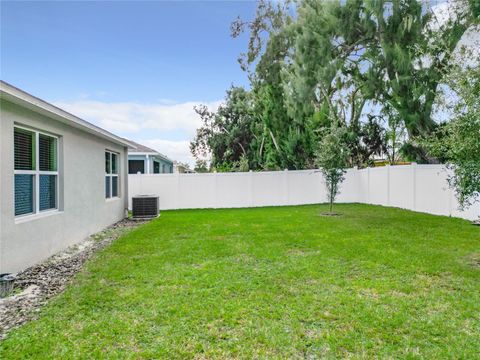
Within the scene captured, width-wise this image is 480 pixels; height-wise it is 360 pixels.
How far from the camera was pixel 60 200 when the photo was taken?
266 inches

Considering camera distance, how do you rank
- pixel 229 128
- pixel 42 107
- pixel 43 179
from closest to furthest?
pixel 42 107, pixel 43 179, pixel 229 128

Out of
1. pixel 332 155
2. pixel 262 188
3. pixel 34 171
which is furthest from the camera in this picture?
pixel 262 188

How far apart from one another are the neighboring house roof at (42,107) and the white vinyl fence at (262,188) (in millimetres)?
6440

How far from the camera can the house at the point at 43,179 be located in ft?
15.6

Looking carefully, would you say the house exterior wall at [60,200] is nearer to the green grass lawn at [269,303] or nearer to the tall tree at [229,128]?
the green grass lawn at [269,303]

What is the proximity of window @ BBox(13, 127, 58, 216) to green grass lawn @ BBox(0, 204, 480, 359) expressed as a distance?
145 centimetres

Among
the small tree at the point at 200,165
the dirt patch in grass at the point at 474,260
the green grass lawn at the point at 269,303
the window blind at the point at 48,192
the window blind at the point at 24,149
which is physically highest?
the small tree at the point at 200,165

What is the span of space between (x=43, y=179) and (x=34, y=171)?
0.48 m

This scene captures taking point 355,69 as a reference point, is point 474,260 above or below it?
below

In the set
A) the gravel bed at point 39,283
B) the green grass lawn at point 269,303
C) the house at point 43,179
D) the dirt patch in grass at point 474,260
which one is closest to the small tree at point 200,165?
the house at point 43,179

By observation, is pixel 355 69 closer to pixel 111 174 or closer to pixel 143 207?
pixel 143 207

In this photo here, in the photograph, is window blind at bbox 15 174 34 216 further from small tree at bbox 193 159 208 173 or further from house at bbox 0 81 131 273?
small tree at bbox 193 159 208 173

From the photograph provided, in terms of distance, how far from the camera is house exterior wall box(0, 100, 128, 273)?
15.6ft

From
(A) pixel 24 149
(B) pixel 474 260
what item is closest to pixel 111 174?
(A) pixel 24 149
